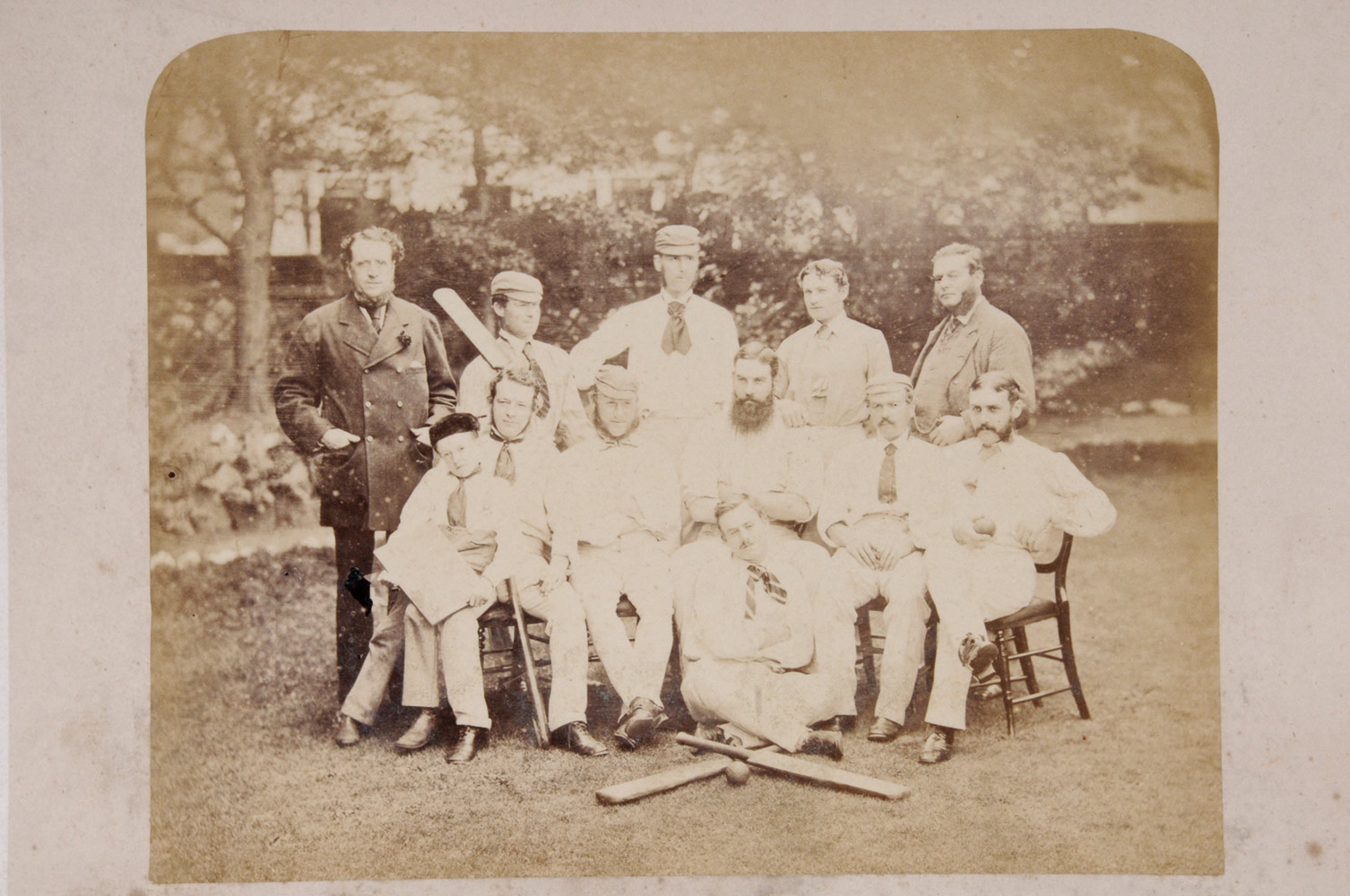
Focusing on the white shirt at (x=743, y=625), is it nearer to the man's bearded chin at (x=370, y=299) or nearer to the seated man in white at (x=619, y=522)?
the seated man in white at (x=619, y=522)

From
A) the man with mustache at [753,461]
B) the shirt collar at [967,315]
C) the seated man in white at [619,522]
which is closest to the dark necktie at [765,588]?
the man with mustache at [753,461]

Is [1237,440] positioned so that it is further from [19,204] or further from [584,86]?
[19,204]

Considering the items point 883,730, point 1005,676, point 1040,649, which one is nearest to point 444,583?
point 883,730

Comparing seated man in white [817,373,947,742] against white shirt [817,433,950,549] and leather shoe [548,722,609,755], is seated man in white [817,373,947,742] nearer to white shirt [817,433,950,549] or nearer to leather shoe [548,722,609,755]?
white shirt [817,433,950,549]

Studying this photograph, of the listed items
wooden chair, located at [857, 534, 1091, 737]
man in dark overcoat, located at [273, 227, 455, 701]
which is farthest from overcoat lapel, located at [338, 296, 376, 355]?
wooden chair, located at [857, 534, 1091, 737]

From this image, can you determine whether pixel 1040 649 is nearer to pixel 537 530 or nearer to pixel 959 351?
pixel 959 351

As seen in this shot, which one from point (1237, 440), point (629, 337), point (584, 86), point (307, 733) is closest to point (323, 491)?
point (307, 733)
